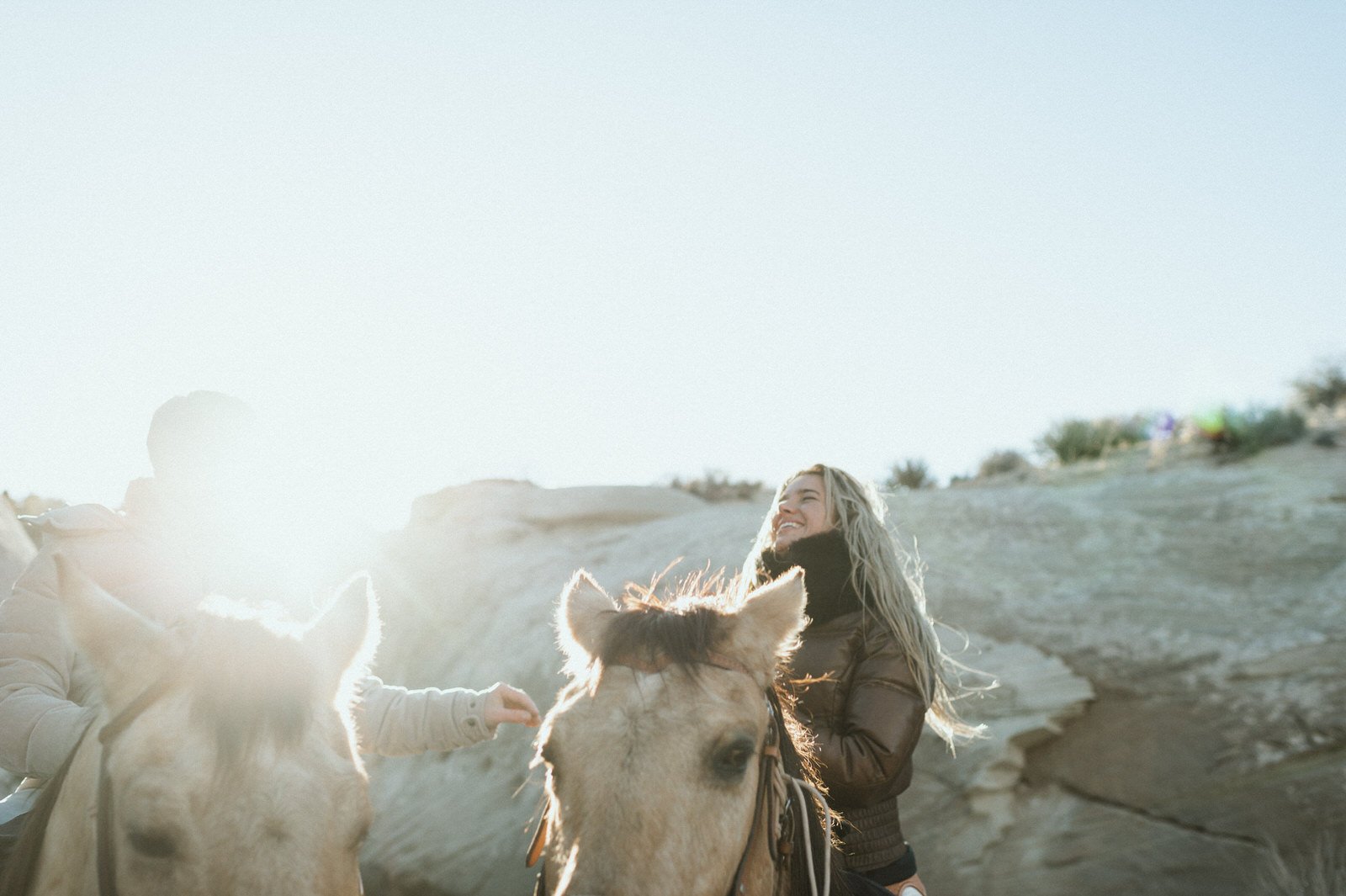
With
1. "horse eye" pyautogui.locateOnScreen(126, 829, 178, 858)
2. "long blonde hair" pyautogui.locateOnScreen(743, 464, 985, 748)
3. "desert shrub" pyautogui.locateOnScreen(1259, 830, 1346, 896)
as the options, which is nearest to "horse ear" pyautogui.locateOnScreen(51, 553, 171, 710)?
"horse eye" pyautogui.locateOnScreen(126, 829, 178, 858)

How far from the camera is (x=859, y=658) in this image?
3447mm

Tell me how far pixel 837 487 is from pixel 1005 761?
120 inches

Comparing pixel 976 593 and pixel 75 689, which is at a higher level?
pixel 75 689

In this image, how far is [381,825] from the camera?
868 cm

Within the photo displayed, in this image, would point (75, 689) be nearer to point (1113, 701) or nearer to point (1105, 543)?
point (1113, 701)

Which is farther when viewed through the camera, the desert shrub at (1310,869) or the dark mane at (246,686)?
the desert shrub at (1310,869)

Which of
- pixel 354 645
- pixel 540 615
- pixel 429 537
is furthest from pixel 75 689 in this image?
pixel 429 537

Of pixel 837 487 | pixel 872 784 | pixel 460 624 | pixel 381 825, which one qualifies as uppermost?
pixel 837 487

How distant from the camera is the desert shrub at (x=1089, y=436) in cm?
1328

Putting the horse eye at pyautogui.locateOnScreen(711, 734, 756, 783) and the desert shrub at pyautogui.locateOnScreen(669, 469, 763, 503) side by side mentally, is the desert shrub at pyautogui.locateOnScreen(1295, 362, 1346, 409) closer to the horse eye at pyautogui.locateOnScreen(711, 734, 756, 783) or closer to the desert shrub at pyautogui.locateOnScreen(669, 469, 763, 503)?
the desert shrub at pyautogui.locateOnScreen(669, 469, 763, 503)

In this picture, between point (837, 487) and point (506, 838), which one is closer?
point (837, 487)

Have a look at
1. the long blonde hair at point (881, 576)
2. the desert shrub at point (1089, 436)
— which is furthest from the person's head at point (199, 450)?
the desert shrub at point (1089, 436)

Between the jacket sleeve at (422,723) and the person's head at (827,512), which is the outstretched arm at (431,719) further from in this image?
the person's head at (827,512)

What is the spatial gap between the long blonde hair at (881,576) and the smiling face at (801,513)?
0.10 feet
